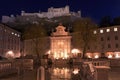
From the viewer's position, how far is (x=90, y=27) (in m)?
74.6

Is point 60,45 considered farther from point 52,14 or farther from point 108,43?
point 52,14

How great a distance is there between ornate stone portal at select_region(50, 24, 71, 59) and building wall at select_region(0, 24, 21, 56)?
18.4 meters

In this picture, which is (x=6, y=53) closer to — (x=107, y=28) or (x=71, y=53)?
(x=71, y=53)

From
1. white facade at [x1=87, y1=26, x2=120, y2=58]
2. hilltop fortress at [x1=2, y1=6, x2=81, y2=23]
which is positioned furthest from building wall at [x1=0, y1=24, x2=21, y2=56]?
hilltop fortress at [x1=2, y1=6, x2=81, y2=23]

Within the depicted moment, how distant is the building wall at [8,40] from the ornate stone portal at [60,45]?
725 inches

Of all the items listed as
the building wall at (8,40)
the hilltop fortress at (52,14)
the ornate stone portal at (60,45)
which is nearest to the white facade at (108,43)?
the ornate stone portal at (60,45)

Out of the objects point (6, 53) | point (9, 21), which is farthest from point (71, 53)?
point (9, 21)

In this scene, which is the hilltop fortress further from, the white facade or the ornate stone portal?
the ornate stone portal

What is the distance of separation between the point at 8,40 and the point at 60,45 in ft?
71.7

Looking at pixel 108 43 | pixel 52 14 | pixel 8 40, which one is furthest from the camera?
pixel 52 14

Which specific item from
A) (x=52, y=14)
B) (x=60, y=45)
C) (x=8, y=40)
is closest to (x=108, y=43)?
(x=60, y=45)

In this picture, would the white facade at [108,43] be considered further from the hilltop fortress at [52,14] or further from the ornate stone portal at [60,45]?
the hilltop fortress at [52,14]

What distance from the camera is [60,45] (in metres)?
87.5

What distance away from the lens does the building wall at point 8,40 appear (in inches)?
3314
